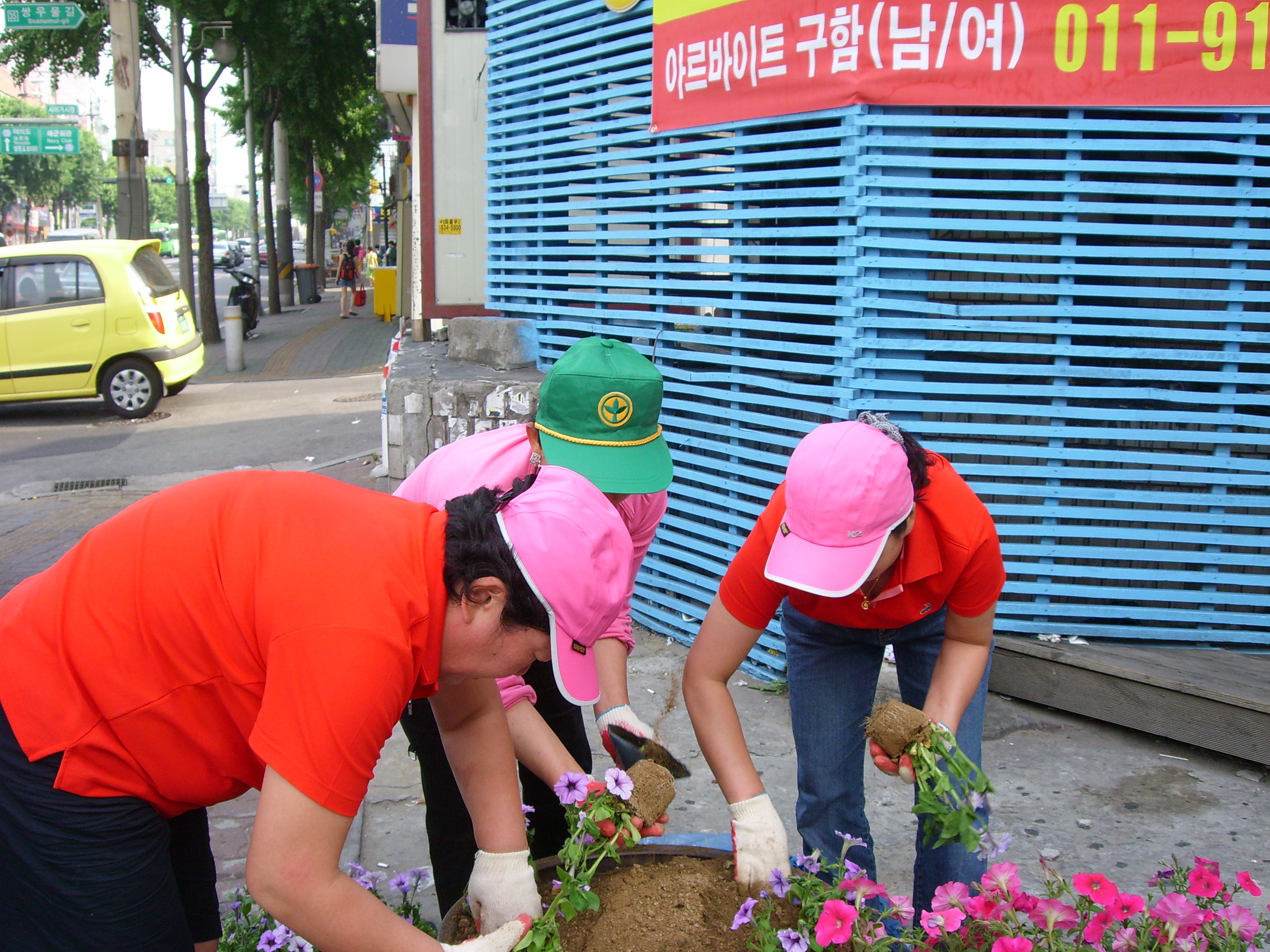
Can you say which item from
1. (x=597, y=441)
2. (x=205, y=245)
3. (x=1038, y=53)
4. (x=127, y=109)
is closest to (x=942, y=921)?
(x=597, y=441)

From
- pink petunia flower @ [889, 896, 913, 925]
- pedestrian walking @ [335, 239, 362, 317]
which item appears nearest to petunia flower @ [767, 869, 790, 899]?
pink petunia flower @ [889, 896, 913, 925]

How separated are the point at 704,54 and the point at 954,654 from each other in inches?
124

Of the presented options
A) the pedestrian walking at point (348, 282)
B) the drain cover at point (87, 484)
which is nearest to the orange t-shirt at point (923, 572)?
the drain cover at point (87, 484)

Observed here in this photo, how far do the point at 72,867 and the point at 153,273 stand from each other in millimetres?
11458

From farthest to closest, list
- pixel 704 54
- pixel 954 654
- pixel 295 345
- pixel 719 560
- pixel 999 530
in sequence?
pixel 295 345 → pixel 719 560 → pixel 704 54 → pixel 999 530 → pixel 954 654

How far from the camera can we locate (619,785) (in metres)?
1.88

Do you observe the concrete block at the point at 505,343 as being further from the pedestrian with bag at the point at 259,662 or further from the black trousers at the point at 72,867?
the black trousers at the point at 72,867

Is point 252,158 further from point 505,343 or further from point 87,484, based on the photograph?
point 505,343

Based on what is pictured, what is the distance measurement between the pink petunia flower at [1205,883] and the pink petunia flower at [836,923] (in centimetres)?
59

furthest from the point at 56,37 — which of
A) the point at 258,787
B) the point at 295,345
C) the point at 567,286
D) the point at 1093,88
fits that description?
the point at 258,787

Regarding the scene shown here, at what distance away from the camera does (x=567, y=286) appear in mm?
6016

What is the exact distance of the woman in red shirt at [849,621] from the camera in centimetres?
193

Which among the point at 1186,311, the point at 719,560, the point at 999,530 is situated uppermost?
the point at 1186,311

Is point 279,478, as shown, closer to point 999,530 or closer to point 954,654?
point 954,654
